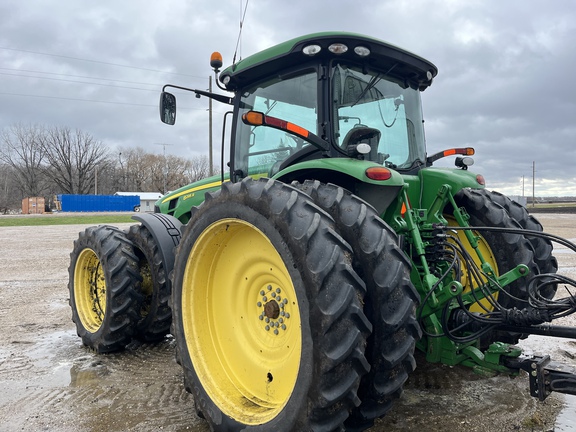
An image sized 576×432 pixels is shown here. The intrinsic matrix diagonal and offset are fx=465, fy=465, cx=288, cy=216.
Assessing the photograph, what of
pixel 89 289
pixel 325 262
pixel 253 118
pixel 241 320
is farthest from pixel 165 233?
pixel 325 262

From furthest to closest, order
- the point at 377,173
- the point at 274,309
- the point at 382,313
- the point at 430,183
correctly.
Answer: the point at 430,183 < the point at 377,173 < the point at 274,309 < the point at 382,313

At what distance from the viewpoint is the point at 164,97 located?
4.21 meters

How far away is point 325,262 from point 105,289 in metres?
2.79

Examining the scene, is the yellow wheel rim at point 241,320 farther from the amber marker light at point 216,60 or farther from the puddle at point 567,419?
the amber marker light at point 216,60

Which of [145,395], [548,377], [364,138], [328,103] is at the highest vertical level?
[328,103]

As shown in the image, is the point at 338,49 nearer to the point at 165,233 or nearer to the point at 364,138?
the point at 364,138

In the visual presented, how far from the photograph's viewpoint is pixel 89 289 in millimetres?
4512

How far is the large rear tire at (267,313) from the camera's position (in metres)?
1.99

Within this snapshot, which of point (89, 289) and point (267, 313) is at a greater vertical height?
point (267, 313)

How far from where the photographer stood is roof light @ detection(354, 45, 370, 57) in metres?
3.03

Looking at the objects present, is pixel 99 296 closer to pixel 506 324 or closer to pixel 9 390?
pixel 9 390

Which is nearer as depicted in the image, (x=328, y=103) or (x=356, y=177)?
(x=356, y=177)

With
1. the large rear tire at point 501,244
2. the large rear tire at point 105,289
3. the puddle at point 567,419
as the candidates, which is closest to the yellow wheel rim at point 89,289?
the large rear tire at point 105,289

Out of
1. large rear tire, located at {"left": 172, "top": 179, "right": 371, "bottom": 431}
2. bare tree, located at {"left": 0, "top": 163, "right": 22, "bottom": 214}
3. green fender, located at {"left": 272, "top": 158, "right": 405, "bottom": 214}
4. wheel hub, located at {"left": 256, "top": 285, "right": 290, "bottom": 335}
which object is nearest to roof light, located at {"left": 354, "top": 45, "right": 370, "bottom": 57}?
green fender, located at {"left": 272, "top": 158, "right": 405, "bottom": 214}
